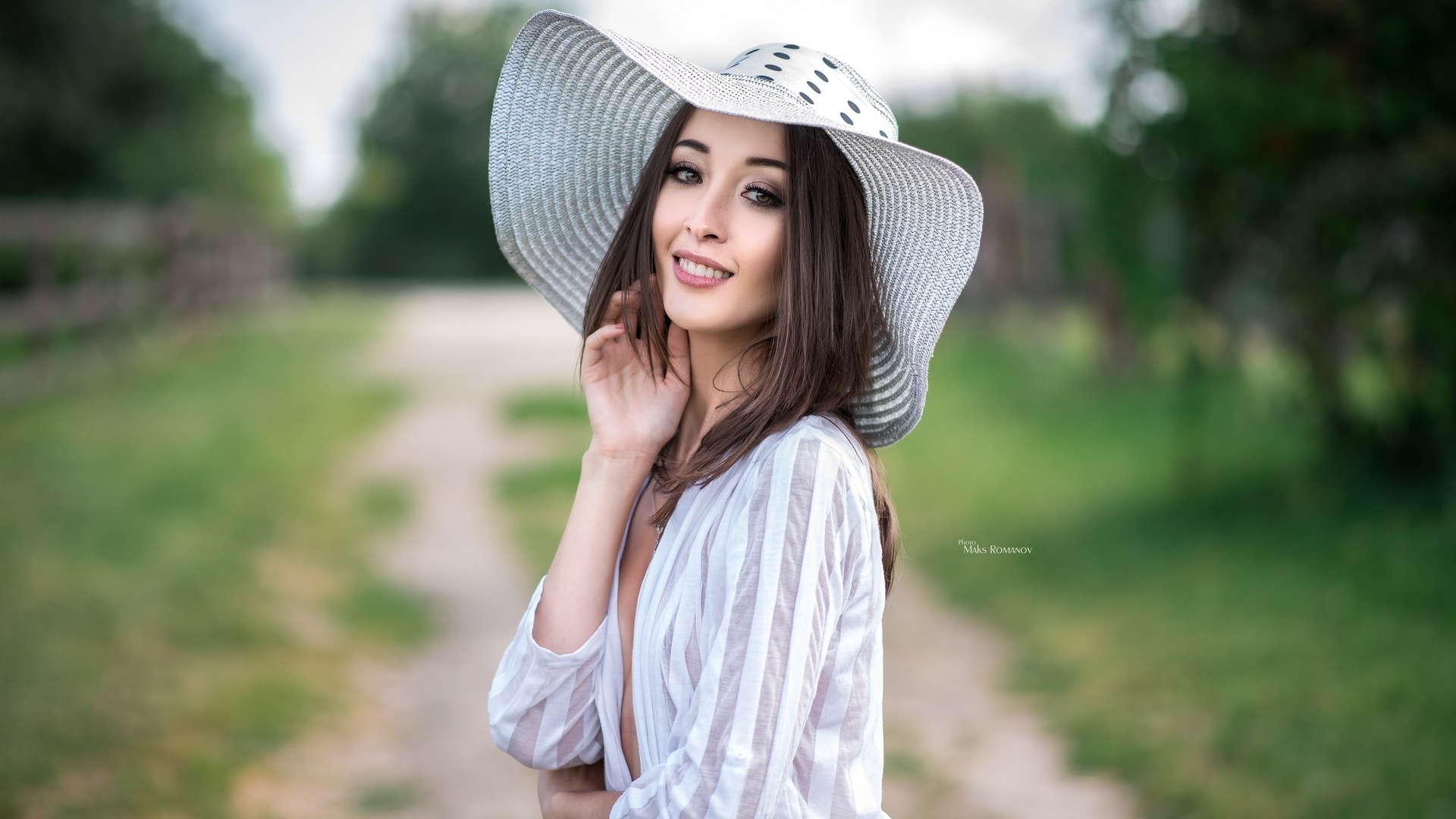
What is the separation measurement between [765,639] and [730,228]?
0.60 metres

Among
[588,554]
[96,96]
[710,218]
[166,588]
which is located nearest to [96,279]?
[96,96]

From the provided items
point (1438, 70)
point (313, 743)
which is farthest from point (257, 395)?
point (1438, 70)

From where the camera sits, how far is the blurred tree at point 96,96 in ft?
53.7

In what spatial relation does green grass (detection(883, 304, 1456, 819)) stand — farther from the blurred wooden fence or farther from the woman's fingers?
the blurred wooden fence

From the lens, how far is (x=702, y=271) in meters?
1.83

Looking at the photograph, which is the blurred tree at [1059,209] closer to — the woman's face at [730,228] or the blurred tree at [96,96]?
the woman's face at [730,228]

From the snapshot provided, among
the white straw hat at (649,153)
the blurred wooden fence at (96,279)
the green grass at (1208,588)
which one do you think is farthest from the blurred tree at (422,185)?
the white straw hat at (649,153)

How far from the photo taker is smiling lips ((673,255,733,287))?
5.96 ft

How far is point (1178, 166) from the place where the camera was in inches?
246

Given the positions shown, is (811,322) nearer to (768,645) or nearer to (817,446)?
(817,446)

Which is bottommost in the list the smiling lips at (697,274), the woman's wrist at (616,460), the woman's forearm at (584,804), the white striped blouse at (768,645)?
the woman's forearm at (584,804)

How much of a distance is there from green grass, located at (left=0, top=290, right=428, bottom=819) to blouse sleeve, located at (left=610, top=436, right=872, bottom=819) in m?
2.92

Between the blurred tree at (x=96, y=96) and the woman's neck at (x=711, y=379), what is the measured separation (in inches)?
664

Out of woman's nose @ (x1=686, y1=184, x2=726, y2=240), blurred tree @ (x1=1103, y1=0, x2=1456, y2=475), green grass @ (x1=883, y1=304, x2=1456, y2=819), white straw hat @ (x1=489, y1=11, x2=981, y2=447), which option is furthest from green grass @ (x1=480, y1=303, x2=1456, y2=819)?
woman's nose @ (x1=686, y1=184, x2=726, y2=240)
